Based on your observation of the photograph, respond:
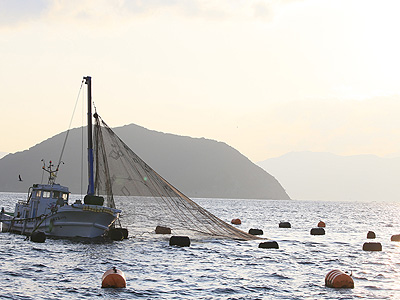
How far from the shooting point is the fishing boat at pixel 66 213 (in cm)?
5606

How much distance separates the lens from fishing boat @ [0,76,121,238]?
5606cm

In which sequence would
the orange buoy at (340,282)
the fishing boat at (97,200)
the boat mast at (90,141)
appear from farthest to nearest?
the boat mast at (90,141) → the fishing boat at (97,200) → the orange buoy at (340,282)

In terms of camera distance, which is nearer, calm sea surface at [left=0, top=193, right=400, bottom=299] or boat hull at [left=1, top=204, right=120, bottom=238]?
calm sea surface at [left=0, top=193, right=400, bottom=299]

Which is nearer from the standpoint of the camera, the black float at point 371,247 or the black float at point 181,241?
the black float at point 181,241

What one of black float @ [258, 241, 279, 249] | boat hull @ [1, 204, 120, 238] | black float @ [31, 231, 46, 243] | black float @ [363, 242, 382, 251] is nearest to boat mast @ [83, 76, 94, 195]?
boat hull @ [1, 204, 120, 238]

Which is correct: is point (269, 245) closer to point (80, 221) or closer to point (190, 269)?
point (190, 269)

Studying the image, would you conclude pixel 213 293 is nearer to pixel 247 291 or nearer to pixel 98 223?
pixel 247 291

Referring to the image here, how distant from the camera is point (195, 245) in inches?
2484

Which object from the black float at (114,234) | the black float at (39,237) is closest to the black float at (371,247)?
the black float at (114,234)

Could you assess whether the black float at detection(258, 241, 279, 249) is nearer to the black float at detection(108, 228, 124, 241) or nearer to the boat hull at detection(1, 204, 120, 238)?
the black float at detection(108, 228, 124, 241)

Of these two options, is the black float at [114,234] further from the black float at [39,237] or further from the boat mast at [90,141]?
the black float at [39,237]

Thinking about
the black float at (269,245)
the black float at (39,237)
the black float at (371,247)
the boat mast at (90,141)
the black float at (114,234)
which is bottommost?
the black float at (39,237)

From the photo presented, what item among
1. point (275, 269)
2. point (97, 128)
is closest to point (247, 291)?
point (275, 269)

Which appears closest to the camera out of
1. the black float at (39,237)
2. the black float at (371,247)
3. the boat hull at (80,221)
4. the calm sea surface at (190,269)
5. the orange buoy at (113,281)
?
the calm sea surface at (190,269)
